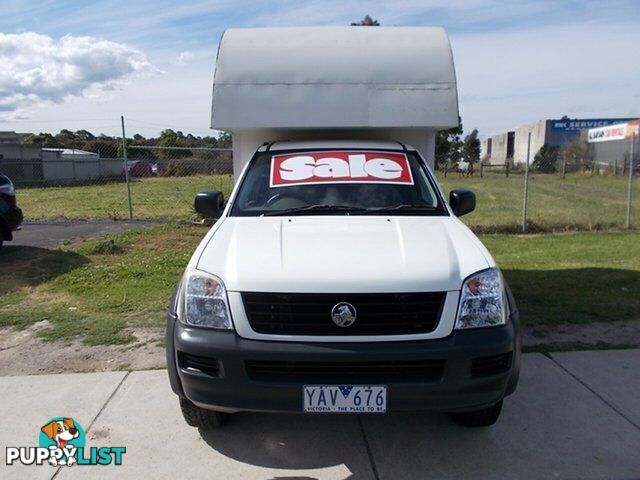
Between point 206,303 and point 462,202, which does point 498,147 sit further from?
point 206,303

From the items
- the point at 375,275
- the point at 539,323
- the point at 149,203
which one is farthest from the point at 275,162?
the point at 149,203

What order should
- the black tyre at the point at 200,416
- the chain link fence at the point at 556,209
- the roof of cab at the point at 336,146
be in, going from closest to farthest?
the black tyre at the point at 200,416 → the roof of cab at the point at 336,146 → the chain link fence at the point at 556,209

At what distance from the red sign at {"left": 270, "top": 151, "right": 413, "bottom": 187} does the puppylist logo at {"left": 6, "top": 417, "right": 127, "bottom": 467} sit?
2.19 metres

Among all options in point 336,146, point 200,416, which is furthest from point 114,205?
point 200,416

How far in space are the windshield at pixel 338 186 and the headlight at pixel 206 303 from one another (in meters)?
1.06

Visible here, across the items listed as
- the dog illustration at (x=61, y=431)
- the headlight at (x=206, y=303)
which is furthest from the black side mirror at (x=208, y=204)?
the dog illustration at (x=61, y=431)

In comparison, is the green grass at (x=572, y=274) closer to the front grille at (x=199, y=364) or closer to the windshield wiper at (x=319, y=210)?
the windshield wiper at (x=319, y=210)

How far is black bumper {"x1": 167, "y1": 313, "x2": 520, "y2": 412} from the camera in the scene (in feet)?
8.76

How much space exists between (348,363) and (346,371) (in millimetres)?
56

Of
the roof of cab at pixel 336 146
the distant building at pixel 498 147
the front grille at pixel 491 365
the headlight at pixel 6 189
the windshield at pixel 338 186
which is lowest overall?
the distant building at pixel 498 147

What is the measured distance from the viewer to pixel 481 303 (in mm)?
2846

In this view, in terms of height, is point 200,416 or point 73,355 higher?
point 200,416

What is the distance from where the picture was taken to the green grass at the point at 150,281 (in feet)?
17.4

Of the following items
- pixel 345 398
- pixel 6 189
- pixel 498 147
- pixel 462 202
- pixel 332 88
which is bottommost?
pixel 498 147
